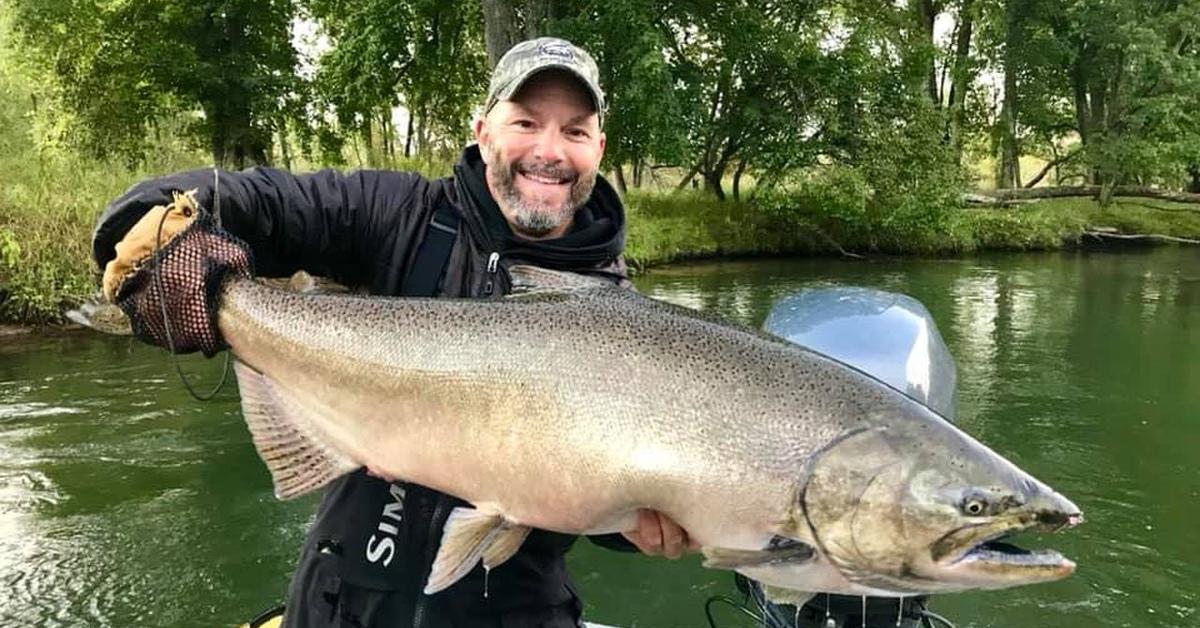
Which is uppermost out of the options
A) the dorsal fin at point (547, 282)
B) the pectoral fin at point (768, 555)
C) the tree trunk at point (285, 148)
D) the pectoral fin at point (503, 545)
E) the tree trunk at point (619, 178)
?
the tree trunk at point (285, 148)

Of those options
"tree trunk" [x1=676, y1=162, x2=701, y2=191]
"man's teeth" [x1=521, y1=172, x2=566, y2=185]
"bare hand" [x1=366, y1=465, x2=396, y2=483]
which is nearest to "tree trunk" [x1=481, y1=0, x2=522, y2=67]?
"tree trunk" [x1=676, y1=162, x2=701, y2=191]

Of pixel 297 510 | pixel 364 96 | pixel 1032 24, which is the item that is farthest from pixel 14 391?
pixel 1032 24

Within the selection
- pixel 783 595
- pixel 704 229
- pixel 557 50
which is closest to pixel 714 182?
pixel 704 229

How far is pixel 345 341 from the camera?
7.94 feet

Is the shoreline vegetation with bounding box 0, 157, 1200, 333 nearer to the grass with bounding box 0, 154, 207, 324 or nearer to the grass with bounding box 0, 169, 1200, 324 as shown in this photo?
the grass with bounding box 0, 169, 1200, 324

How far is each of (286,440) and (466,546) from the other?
62cm

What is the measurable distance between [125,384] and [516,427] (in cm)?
1047

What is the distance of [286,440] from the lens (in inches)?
97.8

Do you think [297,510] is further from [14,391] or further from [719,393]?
[719,393]

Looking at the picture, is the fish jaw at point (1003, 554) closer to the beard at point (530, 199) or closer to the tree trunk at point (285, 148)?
the beard at point (530, 199)

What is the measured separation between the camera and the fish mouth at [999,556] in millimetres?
1824

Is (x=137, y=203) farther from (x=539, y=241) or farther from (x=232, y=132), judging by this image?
(x=232, y=132)

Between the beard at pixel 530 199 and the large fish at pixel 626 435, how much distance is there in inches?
11.2

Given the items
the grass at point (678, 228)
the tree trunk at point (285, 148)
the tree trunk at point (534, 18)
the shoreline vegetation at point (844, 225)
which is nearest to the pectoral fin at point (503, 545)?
the grass at point (678, 228)
